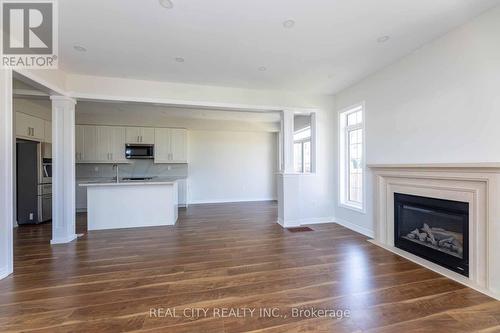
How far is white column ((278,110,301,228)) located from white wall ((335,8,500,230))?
1390mm

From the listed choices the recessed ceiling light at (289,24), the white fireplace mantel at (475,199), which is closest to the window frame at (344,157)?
the white fireplace mantel at (475,199)

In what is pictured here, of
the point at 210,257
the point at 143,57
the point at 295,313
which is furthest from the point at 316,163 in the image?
the point at 143,57

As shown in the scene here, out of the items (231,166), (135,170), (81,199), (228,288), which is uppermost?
(231,166)

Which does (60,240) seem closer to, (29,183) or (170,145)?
(29,183)

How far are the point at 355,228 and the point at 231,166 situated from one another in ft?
15.7

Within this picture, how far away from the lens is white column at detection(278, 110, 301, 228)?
468 cm

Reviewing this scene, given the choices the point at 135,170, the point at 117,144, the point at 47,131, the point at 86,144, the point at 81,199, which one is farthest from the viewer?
the point at 135,170

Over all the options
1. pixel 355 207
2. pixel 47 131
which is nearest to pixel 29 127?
pixel 47 131

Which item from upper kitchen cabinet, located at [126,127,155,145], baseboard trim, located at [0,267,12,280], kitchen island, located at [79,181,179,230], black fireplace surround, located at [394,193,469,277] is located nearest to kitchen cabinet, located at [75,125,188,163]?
upper kitchen cabinet, located at [126,127,155,145]

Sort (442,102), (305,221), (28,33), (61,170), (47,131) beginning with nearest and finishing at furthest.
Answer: (28,33) < (442,102) < (61,170) < (305,221) < (47,131)

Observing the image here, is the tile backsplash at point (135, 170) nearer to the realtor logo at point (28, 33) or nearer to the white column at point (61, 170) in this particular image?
the white column at point (61, 170)

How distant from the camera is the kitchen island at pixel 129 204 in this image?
4488 mm

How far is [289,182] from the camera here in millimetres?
4699

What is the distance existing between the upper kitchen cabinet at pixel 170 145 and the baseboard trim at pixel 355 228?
4.96 meters
